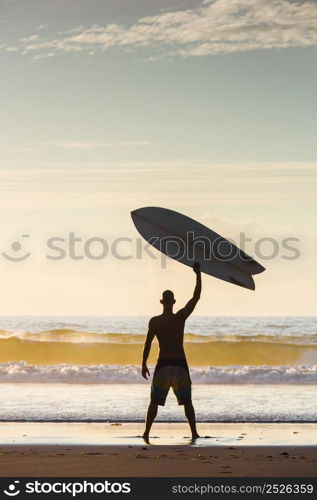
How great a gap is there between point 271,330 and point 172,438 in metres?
25.0

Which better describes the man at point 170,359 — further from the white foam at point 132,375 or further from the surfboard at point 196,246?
the white foam at point 132,375

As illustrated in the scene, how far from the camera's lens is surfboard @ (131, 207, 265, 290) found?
1193cm

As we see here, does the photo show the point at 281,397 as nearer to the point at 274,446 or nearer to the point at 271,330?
the point at 274,446

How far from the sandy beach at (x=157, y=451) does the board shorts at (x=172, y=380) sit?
1.67 ft

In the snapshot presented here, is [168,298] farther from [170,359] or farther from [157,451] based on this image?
[157,451]

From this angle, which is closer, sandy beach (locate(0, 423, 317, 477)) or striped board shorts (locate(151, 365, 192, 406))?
sandy beach (locate(0, 423, 317, 477))

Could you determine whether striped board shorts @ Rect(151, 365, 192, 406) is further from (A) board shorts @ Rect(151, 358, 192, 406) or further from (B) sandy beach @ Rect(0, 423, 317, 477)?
(B) sandy beach @ Rect(0, 423, 317, 477)

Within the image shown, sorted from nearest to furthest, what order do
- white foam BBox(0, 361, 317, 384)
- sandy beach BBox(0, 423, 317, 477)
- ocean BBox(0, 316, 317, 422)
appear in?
sandy beach BBox(0, 423, 317, 477) < ocean BBox(0, 316, 317, 422) < white foam BBox(0, 361, 317, 384)

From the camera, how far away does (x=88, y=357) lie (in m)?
30.3

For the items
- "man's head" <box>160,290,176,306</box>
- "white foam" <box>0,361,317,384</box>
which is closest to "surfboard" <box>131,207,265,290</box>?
"man's head" <box>160,290,176,306</box>

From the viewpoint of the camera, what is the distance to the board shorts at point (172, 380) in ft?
33.0

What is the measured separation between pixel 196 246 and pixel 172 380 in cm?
250

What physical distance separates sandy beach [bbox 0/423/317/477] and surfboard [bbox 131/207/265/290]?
80.2 inches
